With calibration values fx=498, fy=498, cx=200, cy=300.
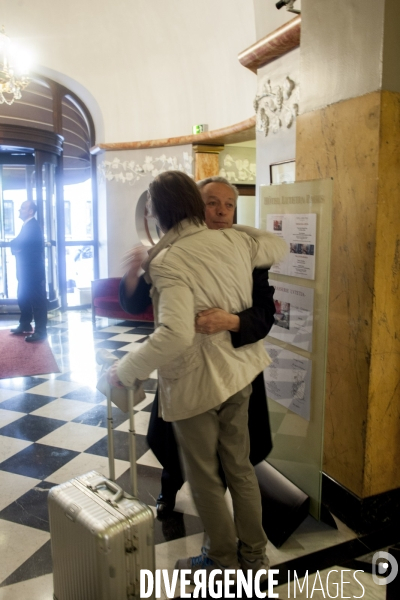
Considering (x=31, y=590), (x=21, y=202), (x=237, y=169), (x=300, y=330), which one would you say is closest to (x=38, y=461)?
(x=31, y=590)

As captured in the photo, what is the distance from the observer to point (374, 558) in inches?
83.8

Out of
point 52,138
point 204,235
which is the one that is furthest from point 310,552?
point 52,138

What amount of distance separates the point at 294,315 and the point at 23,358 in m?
3.98

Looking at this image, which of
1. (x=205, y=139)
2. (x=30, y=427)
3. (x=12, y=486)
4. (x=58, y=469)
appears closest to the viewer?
(x=12, y=486)

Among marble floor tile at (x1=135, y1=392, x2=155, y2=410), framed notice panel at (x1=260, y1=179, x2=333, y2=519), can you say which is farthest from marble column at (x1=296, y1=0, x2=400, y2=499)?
marble floor tile at (x1=135, y1=392, x2=155, y2=410)

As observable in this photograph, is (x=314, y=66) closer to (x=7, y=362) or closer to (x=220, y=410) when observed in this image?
(x=220, y=410)

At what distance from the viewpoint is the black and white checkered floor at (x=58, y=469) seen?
214cm

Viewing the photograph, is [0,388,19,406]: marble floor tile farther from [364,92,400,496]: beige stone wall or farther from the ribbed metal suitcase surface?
[364,92,400,496]: beige stone wall

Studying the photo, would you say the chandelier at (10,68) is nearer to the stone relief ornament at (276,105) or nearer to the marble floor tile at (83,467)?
the stone relief ornament at (276,105)

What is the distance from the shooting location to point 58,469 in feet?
9.70

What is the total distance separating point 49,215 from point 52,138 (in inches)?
48.6

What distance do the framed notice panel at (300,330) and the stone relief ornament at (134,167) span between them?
5.37 meters

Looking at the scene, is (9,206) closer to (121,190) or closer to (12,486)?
(121,190)

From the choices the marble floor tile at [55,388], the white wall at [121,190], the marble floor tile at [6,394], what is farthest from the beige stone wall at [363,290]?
the white wall at [121,190]
